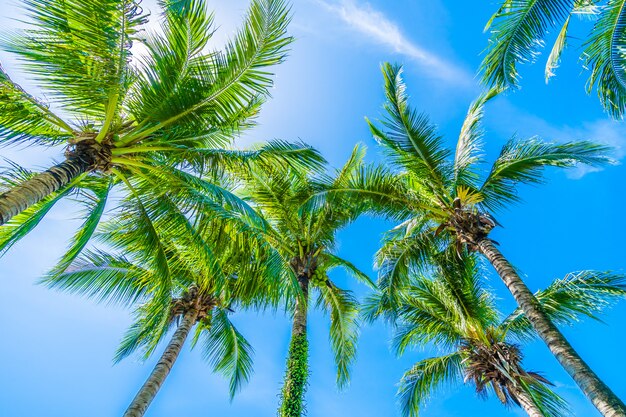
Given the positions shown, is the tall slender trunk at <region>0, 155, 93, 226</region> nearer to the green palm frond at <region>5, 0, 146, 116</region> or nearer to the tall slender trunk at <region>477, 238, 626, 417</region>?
the green palm frond at <region>5, 0, 146, 116</region>

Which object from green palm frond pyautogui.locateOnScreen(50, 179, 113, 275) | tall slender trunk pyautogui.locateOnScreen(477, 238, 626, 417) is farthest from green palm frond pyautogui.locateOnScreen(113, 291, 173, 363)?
tall slender trunk pyautogui.locateOnScreen(477, 238, 626, 417)

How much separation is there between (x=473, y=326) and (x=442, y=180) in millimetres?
3755

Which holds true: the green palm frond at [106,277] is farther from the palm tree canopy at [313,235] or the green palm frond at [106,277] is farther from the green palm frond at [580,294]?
the green palm frond at [580,294]

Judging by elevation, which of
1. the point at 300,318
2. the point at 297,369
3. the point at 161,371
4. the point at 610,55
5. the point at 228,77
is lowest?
the point at 161,371

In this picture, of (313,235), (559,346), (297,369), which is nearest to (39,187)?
(297,369)

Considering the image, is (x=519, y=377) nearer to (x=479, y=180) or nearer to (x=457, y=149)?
(x=479, y=180)

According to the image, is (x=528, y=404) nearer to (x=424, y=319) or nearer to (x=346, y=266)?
(x=424, y=319)

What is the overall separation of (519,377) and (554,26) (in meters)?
7.40

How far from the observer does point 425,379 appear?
1192cm

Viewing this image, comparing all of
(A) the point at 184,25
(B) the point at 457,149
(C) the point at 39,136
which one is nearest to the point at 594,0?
(B) the point at 457,149

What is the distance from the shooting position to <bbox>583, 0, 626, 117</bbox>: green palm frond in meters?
7.50

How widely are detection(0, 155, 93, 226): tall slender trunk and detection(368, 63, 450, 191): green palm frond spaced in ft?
23.4

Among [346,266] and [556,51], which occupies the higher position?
[556,51]

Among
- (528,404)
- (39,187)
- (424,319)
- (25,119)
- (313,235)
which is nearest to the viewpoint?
(39,187)
